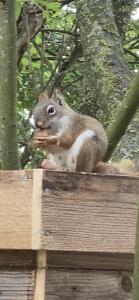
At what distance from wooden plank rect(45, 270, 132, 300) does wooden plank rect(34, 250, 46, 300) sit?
0.12 ft

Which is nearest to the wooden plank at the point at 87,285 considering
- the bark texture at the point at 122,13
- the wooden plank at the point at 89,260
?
the wooden plank at the point at 89,260

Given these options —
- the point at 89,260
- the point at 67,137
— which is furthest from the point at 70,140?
the point at 89,260

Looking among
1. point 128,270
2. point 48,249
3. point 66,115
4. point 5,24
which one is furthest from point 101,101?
point 48,249

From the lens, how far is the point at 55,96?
3.52m

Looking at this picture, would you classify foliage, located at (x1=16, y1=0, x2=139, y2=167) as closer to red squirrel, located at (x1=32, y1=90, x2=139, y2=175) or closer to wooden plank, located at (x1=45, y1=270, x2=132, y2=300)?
red squirrel, located at (x1=32, y1=90, x2=139, y2=175)

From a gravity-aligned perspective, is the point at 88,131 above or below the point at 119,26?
below

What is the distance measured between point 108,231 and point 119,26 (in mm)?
2054

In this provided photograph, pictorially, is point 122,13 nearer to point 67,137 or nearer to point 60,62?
point 60,62

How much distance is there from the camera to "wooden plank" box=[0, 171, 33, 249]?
213cm

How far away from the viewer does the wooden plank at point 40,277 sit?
214 centimetres

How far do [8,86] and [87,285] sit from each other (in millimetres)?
709

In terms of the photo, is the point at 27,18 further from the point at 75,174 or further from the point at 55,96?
the point at 75,174

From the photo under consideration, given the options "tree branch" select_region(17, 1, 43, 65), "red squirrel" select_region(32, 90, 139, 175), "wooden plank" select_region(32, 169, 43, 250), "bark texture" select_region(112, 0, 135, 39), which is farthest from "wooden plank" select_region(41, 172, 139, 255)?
"bark texture" select_region(112, 0, 135, 39)

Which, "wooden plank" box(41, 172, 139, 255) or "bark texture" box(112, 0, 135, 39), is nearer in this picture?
"wooden plank" box(41, 172, 139, 255)
